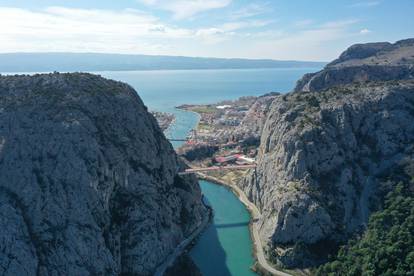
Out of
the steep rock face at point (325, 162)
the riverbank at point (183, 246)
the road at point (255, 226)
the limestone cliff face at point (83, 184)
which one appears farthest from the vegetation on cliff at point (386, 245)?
the limestone cliff face at point (83, 184)

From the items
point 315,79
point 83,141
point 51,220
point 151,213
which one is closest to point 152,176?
point 151,213

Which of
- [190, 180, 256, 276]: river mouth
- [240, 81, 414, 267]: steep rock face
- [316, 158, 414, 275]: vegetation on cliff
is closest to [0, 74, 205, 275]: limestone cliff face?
[190, 180, 256, 276]: river mouth

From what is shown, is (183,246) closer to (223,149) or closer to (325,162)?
(325,162)

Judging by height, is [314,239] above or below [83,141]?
below

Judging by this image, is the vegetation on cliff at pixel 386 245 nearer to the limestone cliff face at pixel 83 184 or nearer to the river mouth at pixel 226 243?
the river mouth at pixel 226 243

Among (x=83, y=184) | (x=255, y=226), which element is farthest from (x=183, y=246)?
(x=83, y=184)

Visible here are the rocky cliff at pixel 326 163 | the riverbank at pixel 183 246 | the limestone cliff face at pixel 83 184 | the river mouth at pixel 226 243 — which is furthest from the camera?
the rocky cliff at pixel 326 163

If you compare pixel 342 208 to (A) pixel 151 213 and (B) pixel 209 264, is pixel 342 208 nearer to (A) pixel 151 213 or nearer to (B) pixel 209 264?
(B) pixel 209 264

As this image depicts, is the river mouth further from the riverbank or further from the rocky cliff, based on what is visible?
the rocky cliff
